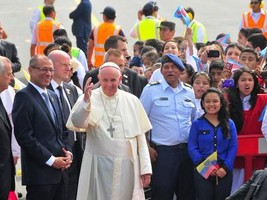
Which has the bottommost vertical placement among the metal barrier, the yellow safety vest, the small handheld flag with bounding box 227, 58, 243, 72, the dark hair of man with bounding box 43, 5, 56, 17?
the metal barrier

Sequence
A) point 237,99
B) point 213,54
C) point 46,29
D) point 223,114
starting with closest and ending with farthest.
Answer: point 223,114
point 237,99
point 213,54
point 46,29

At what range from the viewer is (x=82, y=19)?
2397 centimetres

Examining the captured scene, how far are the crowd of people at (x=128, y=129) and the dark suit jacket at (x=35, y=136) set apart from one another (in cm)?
1

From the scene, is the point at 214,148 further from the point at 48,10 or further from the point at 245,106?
the point at 48,10

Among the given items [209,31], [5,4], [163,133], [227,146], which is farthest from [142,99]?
[5,4]

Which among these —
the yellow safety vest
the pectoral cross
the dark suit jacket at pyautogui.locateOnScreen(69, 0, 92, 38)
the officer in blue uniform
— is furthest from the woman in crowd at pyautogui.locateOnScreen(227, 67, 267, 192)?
the dark suit jacket at pyautogui.locateOnScreen(69, 0, 92, 38)

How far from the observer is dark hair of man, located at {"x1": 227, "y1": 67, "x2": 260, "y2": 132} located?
11703mm

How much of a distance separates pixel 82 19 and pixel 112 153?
13.6 meters

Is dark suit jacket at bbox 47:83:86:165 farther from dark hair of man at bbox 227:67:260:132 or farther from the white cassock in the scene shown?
dark hair of man at bbox 227:67:260:132

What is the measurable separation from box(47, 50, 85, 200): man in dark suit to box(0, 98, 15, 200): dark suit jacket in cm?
103

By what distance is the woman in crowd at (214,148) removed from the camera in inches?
441

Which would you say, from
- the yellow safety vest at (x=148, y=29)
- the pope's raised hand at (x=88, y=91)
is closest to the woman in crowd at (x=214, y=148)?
the pope's raised hand at (x=88, y=91)

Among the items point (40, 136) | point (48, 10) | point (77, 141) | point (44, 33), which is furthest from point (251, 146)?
point (44, 33)

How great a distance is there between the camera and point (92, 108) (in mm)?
10562
